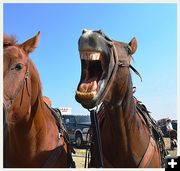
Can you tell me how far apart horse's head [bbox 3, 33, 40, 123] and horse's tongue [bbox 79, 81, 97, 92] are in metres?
0.61

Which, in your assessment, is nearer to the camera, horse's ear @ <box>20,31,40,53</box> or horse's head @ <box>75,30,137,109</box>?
horse's head @ <box>75,30,137,109</box>

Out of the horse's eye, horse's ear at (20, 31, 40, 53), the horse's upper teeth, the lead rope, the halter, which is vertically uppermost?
horse's ear at (20, 31, 40, 53)

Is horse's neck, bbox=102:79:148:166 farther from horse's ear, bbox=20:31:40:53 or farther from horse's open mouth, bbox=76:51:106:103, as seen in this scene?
horse's ear, bbox=20:31:40:53

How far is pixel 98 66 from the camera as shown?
237 cm

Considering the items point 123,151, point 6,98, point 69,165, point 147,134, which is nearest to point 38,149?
point 69,165

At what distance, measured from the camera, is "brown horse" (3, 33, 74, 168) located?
101 inches

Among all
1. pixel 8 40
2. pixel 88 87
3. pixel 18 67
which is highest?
pixel 8 40

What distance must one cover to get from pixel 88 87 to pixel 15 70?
0.70 meters

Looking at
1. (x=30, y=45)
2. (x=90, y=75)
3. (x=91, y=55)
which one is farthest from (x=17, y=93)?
(x=91, y=55)

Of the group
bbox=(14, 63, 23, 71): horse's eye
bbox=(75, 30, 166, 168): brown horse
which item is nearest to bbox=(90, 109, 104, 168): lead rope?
bbox=(75, 30, 166, 168): brown horse

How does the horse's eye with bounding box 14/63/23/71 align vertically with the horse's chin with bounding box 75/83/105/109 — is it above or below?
above

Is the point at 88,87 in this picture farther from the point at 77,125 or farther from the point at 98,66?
the point at 77,125

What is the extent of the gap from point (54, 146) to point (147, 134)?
2.70ft

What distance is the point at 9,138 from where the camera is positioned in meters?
2.78
